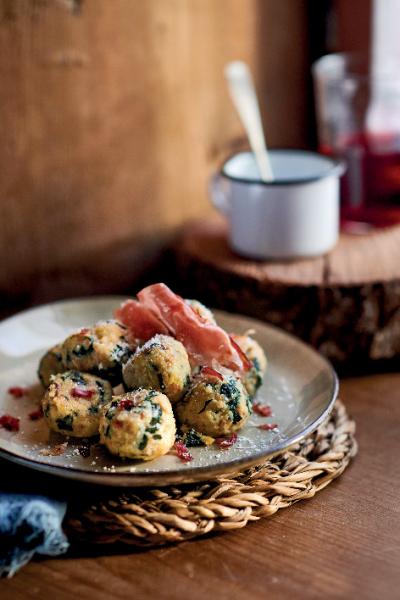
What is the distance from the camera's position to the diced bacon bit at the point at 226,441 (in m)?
0.86

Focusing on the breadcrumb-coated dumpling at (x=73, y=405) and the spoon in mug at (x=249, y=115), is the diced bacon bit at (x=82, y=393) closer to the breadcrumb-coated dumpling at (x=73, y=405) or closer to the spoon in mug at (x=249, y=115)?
the breadcrumb-coated dumpling at (x=73, y=405)

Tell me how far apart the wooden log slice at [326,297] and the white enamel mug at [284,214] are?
2cm

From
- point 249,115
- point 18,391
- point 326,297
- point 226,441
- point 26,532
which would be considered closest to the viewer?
point 26,532

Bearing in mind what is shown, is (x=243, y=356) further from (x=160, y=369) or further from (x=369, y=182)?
(x=369, y=182)

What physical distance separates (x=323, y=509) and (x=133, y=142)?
73 centimetres

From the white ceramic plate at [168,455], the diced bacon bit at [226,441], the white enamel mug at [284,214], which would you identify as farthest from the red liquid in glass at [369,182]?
the diced bacon bit at [226,441]

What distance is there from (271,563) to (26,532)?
23 centimetres

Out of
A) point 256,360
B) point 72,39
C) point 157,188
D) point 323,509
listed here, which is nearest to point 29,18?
point 72,39

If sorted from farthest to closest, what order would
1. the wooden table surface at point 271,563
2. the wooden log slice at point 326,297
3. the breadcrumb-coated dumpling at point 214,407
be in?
the wooden log slice at point 326,297, the breadcrumb-coated dumpling at point 214,407, the wooden table surface at point 271,563

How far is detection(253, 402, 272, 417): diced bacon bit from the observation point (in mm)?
938

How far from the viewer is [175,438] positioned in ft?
2.81

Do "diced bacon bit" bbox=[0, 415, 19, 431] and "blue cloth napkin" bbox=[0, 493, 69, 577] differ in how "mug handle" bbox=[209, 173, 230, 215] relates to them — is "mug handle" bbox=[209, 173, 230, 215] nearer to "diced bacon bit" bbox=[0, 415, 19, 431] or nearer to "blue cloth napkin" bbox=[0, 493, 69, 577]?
"diced bacon bit" bbox=[0, 415, 19, 431]

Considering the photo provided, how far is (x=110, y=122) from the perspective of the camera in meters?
1.34

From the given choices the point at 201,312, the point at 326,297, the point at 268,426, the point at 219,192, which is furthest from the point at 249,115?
the point at 268,426
